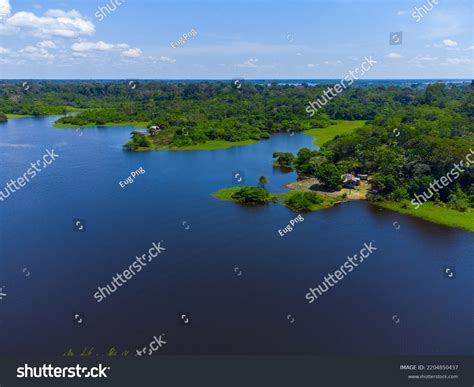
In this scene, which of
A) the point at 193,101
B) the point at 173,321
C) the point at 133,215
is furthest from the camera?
the point at 193,101

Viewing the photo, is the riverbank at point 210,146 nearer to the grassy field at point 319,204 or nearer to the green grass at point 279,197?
the green grass at point 279,197

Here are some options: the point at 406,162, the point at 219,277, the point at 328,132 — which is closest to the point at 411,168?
the point at 406,162

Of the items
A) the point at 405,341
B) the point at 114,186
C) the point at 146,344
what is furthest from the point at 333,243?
the point at 114,186

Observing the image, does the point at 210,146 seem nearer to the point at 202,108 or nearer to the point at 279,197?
the point at 279,197

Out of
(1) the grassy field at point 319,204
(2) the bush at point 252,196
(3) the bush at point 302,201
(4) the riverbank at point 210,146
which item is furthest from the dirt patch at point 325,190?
(4) the riverbank at point 210,146

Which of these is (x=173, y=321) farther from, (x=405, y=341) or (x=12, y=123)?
(x=12, y=123)

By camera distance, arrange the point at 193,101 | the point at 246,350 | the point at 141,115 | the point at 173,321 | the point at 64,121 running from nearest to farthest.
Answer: the point at 246,350 < the point at 173,321 < the point at 64,121 < the point at 141,115 < the point at 193,101
